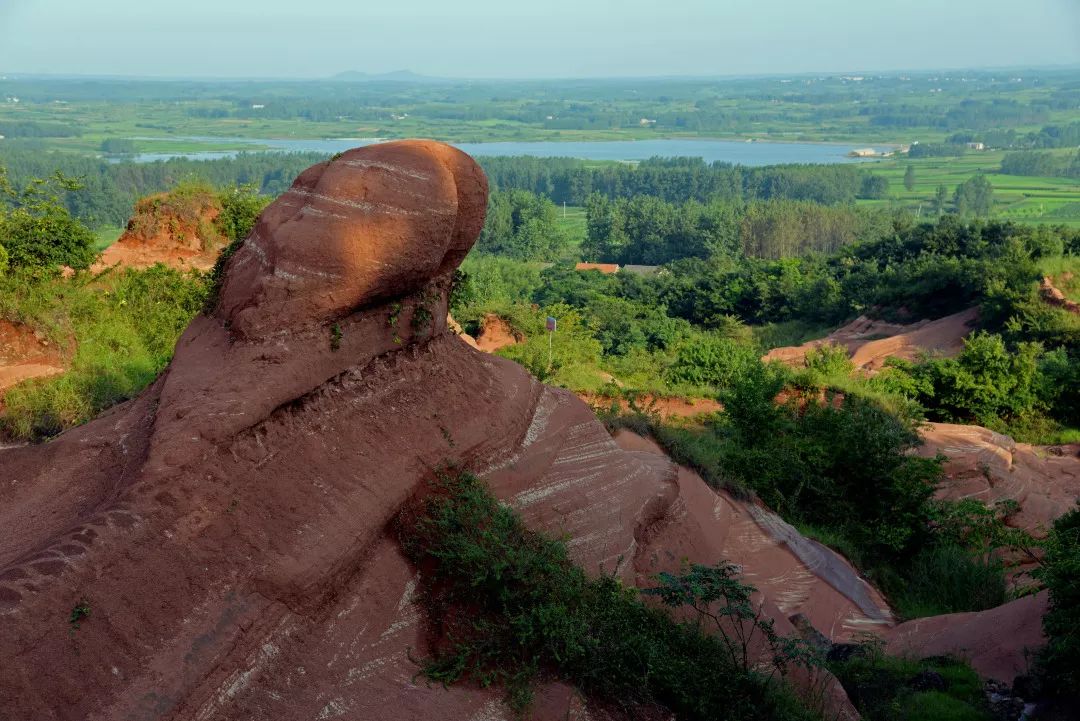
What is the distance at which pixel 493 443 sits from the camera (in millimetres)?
7797

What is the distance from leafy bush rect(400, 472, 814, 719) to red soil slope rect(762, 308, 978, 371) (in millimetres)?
22501

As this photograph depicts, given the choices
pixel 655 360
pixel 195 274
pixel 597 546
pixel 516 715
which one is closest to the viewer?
pixel 516 715

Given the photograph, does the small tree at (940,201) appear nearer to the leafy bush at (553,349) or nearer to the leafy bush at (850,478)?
the leafy bush at (553,349)

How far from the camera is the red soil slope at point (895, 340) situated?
30.8m

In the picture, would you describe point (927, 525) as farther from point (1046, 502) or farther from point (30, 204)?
point (30, 204)

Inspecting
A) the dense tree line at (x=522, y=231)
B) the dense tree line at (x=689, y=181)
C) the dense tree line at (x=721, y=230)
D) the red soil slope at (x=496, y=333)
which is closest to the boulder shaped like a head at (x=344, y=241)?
the red soil slope at (x=496, y=333)

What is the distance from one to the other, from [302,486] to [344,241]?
1946mm

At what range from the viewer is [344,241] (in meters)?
6.96

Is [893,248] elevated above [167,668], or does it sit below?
below

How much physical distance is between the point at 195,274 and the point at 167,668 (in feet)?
45.8

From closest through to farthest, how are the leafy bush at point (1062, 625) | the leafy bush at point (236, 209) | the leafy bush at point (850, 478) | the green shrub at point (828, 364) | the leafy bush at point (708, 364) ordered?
the leafy bush at point (1062, 625), the leafy bush at point (850, 478), the leafy bush at point (236, 209), the green shrub at point (828, 364), the leafy bush at point (708, 364)

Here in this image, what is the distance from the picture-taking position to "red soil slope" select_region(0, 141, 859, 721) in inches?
201

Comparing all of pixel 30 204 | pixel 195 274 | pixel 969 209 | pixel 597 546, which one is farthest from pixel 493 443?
pixel 969 209

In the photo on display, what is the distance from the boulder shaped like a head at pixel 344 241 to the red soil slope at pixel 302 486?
0.06 feet
